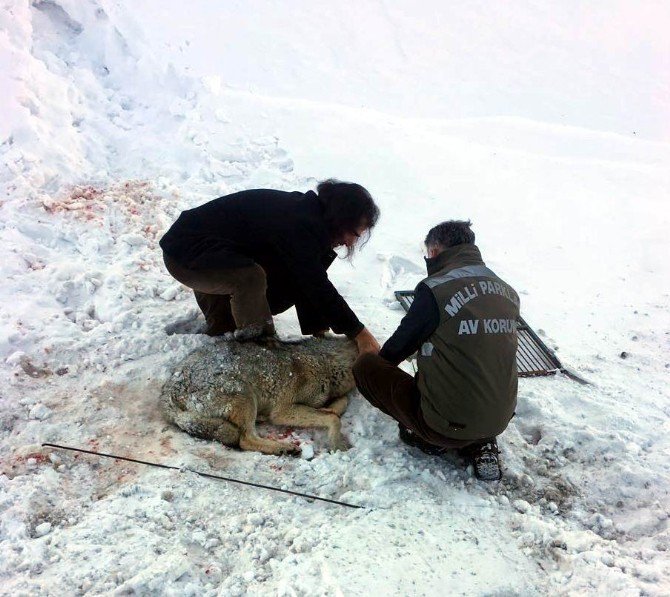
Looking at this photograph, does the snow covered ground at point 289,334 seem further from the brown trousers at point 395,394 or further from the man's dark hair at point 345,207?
the man's dark hair at point 345,207

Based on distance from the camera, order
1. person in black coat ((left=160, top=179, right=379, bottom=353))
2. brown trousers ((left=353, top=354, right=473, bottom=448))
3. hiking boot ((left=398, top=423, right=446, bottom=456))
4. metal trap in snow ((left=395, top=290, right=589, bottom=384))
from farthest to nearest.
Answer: metal trap in snow ((left=395, top=290, right=589, bottom=384)) < person in black coat ((left=160, top=179, right=379, bottom=353)) < hiking boot ((left=398, top=423, right=446, bottom=456)) < brown trousers ((left=353, top=354, right=473, bottom=448))

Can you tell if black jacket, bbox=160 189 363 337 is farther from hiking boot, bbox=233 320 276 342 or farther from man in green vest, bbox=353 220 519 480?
man in green vest, bbox=353 220 519 480

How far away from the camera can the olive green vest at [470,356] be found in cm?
305

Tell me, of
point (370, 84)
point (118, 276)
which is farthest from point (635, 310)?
point (370, 84)

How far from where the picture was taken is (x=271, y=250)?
14.1 ft

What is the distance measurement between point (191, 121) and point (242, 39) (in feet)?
29.7

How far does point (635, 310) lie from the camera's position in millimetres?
6129

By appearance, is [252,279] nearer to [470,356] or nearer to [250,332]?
[250,332]

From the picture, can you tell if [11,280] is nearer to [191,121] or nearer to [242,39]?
[191,121]

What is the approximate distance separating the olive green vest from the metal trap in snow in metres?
1.56

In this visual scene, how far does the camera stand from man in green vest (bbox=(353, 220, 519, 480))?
305cm

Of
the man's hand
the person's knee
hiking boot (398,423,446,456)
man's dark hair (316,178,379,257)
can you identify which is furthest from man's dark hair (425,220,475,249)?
the person's knee

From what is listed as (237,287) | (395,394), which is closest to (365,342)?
(395,394)

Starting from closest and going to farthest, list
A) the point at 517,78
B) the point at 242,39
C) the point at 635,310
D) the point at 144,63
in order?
the point at 635,310
the point at 144,63
the point at 242,39
the point at 517,78
